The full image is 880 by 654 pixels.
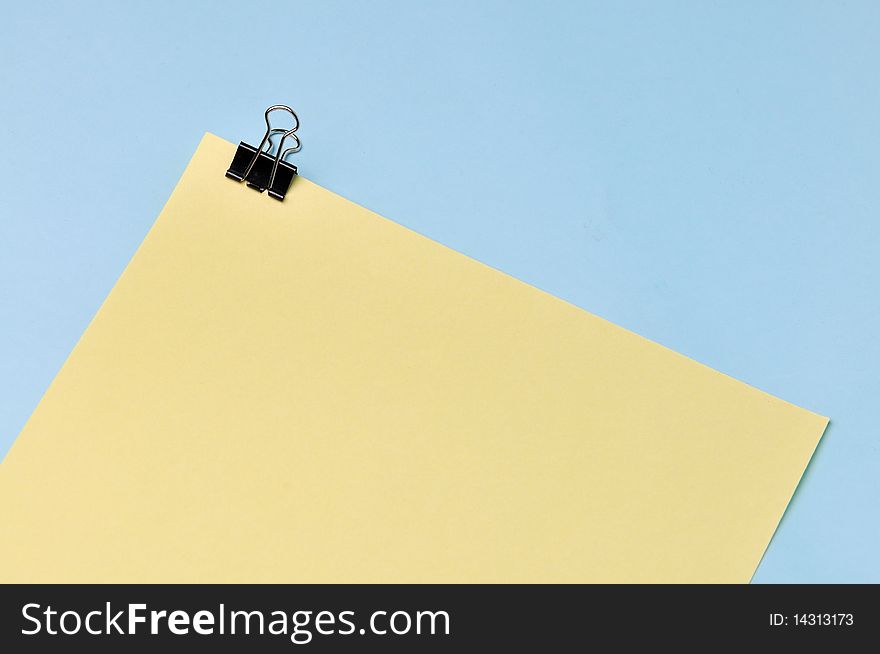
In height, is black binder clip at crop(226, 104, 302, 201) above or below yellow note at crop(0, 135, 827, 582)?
above

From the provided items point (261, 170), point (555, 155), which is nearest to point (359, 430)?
point (261, 170)

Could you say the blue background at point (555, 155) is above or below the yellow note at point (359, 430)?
above

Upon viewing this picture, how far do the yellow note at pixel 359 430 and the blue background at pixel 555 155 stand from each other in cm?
5

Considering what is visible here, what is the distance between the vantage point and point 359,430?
934 millimetres

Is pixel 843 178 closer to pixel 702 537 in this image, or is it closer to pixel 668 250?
pixel 668 250

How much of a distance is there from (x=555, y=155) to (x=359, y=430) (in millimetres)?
412

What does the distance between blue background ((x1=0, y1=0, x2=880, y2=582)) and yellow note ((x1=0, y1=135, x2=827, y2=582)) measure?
5 cm

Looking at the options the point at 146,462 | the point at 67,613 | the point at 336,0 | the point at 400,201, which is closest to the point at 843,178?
the point at 400,201

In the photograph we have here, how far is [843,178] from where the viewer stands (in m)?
1.09

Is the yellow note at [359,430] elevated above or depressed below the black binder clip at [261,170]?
below

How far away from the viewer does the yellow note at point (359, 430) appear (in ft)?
2.94

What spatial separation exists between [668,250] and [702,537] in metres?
0.33

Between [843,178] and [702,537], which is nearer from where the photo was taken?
[702,537]

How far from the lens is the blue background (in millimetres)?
996
